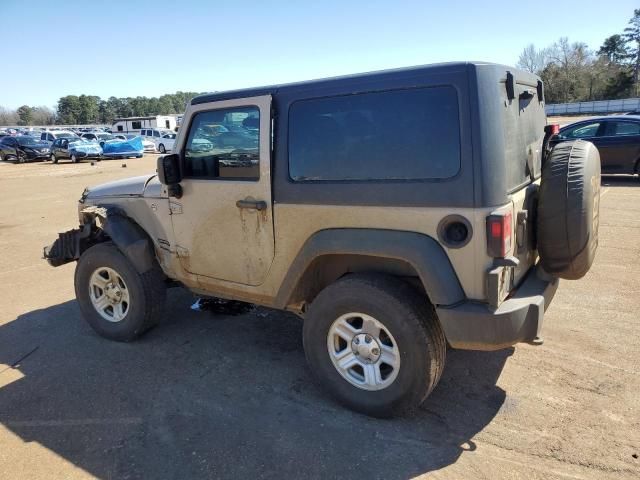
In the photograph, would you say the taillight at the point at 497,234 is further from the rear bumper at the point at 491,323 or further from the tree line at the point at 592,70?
the tree line at the point at 592,70

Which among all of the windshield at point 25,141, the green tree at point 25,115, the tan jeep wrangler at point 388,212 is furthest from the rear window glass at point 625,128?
the green tree at point 25,115

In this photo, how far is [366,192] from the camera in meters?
2.93

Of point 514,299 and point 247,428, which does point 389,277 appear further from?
point 247,428

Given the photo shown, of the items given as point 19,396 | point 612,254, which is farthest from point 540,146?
point 19,396

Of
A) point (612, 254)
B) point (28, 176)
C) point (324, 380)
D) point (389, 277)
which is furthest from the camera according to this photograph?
point (28, 176)

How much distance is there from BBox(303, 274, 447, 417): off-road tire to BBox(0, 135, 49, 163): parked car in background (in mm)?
34166

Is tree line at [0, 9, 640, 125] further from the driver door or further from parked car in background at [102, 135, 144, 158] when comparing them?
the driver door

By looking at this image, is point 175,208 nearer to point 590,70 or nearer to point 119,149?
point 119,149

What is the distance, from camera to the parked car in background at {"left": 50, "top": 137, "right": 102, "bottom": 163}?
29172mm

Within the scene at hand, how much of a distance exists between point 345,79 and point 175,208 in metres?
1.80

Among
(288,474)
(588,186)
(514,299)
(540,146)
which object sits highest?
(540,146)

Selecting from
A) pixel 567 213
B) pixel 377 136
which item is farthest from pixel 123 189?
pixel 567 213

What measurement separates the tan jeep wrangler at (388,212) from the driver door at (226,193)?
0.01 m

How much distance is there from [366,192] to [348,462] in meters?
1.56
